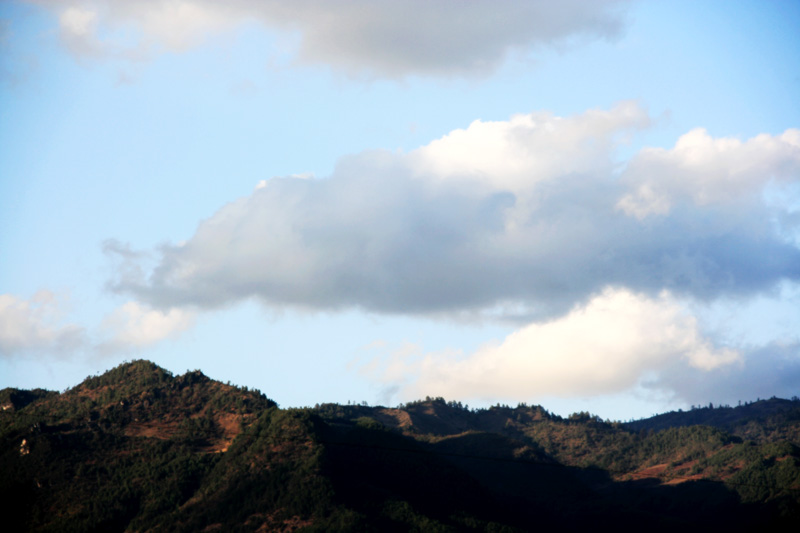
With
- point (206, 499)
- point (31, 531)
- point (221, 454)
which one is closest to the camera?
point (31, 531)

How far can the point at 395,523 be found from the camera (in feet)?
570

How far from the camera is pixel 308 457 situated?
19138 cm

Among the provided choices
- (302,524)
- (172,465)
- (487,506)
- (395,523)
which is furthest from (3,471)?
(487,506)

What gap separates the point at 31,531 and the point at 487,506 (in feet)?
297

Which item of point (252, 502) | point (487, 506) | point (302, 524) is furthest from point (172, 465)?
point (487, 506)

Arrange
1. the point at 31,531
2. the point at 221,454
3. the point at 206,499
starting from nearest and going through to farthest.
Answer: the point at 31,531
the point at 206,499
the point at 221,454

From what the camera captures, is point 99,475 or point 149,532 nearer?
point 149,532

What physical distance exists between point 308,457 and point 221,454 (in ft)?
68.5

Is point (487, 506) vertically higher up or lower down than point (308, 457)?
lower down

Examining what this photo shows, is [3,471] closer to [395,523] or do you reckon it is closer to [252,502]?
[252,502]

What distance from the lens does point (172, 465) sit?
192625mm

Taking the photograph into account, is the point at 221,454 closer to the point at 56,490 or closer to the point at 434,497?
the point at 56,490

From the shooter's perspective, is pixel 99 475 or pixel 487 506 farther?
pixel 487 506

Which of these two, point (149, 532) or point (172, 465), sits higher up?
point (172, 465)
